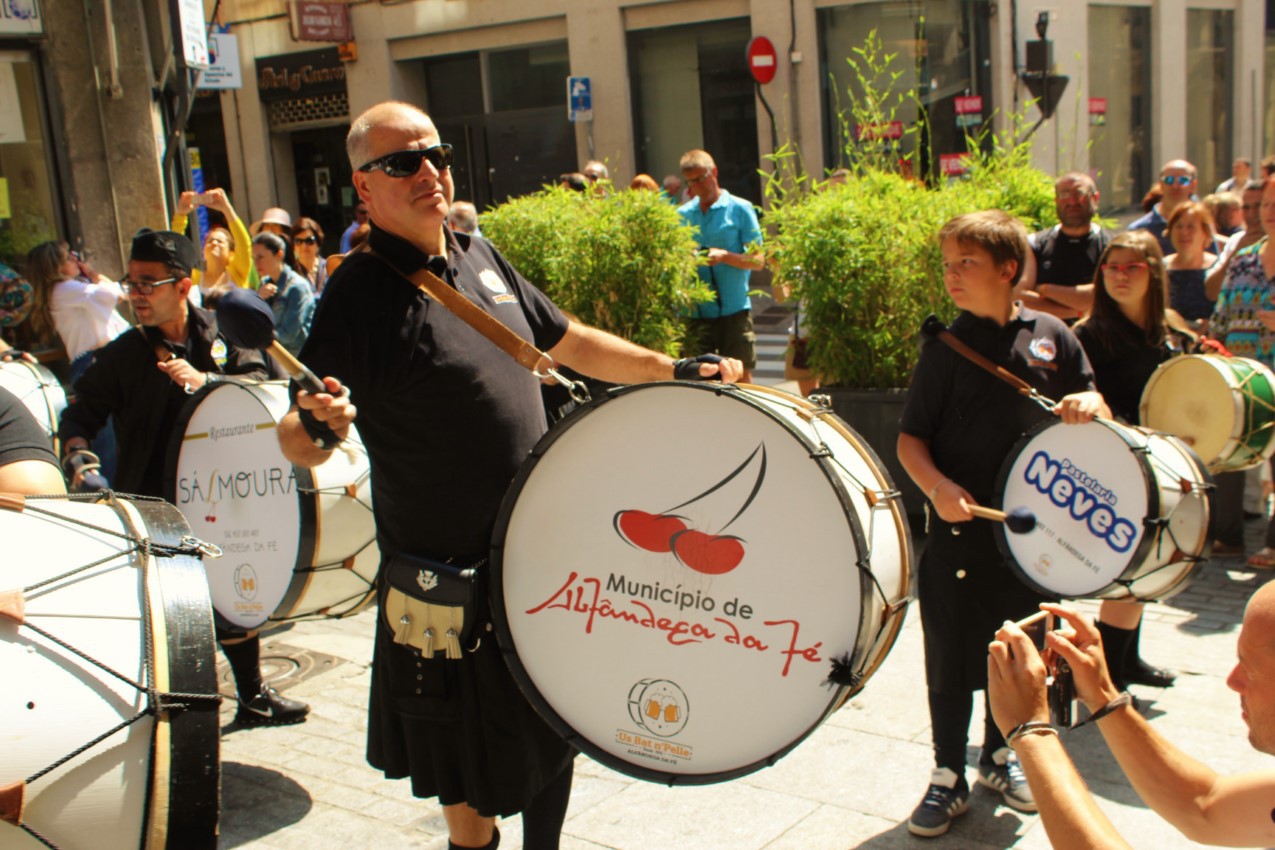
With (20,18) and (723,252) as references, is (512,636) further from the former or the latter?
(20,18)

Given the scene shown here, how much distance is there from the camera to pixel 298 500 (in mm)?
4023

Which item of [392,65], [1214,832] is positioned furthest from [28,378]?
[392,65]

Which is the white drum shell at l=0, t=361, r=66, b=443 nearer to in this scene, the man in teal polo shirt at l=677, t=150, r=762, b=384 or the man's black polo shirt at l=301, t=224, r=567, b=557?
the man's black polo shirt at l=301, t=224, r=567, b=557

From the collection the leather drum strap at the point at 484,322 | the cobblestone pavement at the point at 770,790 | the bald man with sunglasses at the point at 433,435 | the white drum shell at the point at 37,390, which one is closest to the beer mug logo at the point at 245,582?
the cobblestone pavement at the point at 770,790

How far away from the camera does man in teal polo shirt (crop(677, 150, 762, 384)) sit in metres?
8.43

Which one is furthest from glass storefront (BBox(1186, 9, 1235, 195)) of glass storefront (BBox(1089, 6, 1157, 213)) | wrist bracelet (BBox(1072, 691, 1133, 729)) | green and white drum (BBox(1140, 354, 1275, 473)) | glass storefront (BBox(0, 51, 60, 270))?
wrist bracelet (BBox(1072, 691, 1133, 729))

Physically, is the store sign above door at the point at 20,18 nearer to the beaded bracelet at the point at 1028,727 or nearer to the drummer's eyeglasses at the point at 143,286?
the drummer's eyeglasses at the point at 143,286

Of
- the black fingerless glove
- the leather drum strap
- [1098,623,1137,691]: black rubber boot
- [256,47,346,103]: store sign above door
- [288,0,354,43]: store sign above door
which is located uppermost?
[288,0,354,43]: store sign above door

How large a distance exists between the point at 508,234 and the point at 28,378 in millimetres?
A: 3646

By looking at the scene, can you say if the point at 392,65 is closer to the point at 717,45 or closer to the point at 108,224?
the point at 717,45

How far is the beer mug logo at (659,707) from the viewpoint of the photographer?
2.61 metres

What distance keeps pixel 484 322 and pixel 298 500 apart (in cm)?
150

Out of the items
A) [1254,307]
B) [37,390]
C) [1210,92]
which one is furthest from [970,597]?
[1210,92]

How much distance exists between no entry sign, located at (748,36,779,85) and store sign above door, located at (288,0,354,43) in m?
6.57
